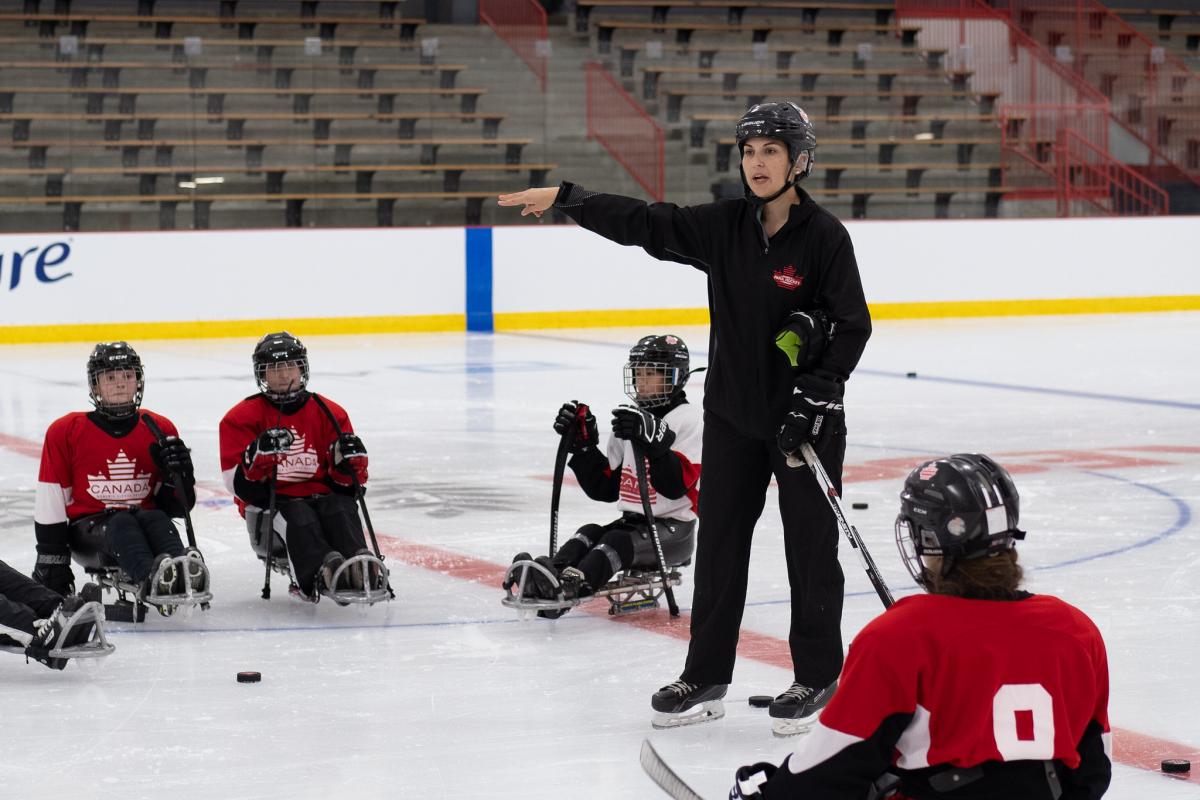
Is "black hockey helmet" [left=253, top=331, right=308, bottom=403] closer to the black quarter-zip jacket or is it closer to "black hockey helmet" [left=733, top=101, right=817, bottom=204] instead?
the black quarter-zip jacket

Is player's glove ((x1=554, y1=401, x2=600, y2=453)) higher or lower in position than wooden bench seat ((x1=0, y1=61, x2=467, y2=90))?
lower

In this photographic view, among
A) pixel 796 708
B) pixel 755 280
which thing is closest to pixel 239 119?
pixel 755 280

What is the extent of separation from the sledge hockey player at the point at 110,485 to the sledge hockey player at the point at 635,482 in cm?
104

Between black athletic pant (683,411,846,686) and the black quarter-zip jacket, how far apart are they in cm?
10

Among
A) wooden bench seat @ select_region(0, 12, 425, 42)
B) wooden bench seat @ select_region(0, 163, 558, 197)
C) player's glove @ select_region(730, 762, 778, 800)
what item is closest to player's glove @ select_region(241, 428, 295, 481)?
player's glove @ select_region(730, 762, 778, 800)

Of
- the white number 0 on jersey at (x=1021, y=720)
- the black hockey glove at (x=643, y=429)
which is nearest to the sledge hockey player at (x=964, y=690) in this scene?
the white number 0 on jersey at (x=1021, y=720)

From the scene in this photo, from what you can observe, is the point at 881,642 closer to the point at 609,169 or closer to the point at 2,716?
the point at 2,716

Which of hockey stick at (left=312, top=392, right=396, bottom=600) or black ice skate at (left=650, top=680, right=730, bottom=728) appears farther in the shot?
hockey stick at (left=312, top=392, right=396, bottom=600)

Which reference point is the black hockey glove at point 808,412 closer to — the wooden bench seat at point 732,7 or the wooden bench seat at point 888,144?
the wooden bench seat at point 888,144

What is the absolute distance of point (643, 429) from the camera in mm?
4668

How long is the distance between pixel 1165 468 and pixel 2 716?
5595mm

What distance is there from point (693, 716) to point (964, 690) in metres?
1.84

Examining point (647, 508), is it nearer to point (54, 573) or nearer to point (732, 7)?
point (54, 573)

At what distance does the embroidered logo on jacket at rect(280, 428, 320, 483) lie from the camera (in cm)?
529
